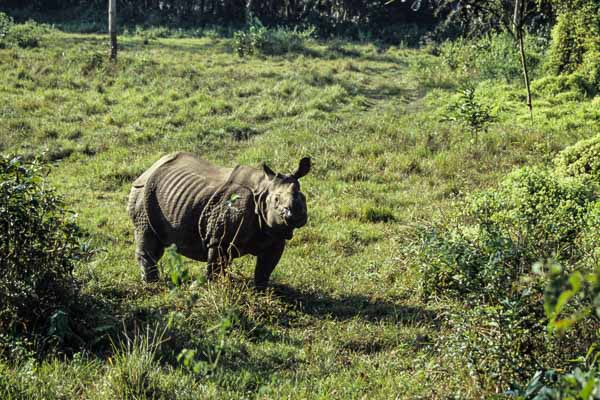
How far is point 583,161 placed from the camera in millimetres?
9656

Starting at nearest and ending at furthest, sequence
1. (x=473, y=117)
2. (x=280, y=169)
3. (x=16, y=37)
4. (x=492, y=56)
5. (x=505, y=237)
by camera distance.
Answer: (x=505, y=237), (x=280, y=169), (x=473, y=117), (x=492, y=56), (x=16, y=37)

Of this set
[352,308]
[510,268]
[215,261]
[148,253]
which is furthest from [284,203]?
[510,268]

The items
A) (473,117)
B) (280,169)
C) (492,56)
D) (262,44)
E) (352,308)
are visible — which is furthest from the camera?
(262,44)

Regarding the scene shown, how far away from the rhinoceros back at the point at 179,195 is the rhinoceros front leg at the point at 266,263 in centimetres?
64

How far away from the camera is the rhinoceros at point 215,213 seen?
247 inches

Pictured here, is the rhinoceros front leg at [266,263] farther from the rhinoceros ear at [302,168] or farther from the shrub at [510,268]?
the shrub at [510,268]

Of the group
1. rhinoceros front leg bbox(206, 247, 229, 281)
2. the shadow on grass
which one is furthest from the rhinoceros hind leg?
the shadow on grass

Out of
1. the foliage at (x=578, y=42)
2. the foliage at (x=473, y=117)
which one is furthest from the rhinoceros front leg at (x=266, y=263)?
the foliage at (x=578, y=42)

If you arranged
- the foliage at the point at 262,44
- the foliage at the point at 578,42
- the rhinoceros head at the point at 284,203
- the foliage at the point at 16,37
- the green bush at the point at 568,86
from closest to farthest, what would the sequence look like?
1. the rhinoceros head at the point at 284,203
2. the green bush at the point at 568,86
3. the foliage at the point at 578,42
4. the foliage at the point at 16,37
5. the foliage at the point at 262,44

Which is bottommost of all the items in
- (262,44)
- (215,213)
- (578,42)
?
(215,213)

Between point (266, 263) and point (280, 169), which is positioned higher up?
point (266, 263)

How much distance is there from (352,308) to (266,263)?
96cm

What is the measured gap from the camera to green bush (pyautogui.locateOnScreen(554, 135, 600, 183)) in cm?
945

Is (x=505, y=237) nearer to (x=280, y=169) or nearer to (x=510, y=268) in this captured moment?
(x=510, y=268)
